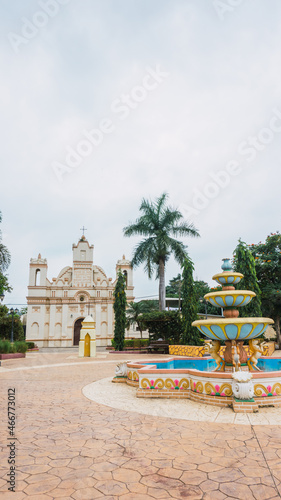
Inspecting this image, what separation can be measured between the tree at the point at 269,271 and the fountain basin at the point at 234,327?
14936 millimetres

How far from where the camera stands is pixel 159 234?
2448cm

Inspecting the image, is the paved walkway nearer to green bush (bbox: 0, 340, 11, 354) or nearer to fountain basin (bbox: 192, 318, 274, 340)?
fountain basin (bbox: 192, 318, 274, 340)

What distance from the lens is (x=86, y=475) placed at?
314 cm

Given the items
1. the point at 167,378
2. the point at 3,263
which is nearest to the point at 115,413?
the point at 167,378

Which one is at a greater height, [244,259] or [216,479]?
[244,259]

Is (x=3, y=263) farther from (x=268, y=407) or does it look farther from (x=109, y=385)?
(x=268, y=407)

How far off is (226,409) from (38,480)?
3715mm

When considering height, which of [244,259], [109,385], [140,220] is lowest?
[109,385]

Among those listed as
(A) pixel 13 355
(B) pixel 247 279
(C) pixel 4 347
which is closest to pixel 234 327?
(B) pixel 247 279

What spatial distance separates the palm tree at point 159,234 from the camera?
23891 mm

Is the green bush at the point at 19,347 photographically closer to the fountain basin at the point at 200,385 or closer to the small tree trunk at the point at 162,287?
the small tree trunk at the point at 162,287

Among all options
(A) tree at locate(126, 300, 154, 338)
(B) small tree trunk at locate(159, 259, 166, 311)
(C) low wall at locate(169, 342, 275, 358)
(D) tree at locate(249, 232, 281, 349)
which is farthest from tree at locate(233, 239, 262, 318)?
(A) tree at locate(126, 300, 154, 338)

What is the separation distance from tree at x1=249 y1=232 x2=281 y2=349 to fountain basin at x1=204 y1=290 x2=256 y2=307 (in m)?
14.1

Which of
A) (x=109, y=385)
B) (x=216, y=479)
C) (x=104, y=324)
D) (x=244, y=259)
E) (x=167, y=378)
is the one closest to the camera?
(x=216, y=479)
